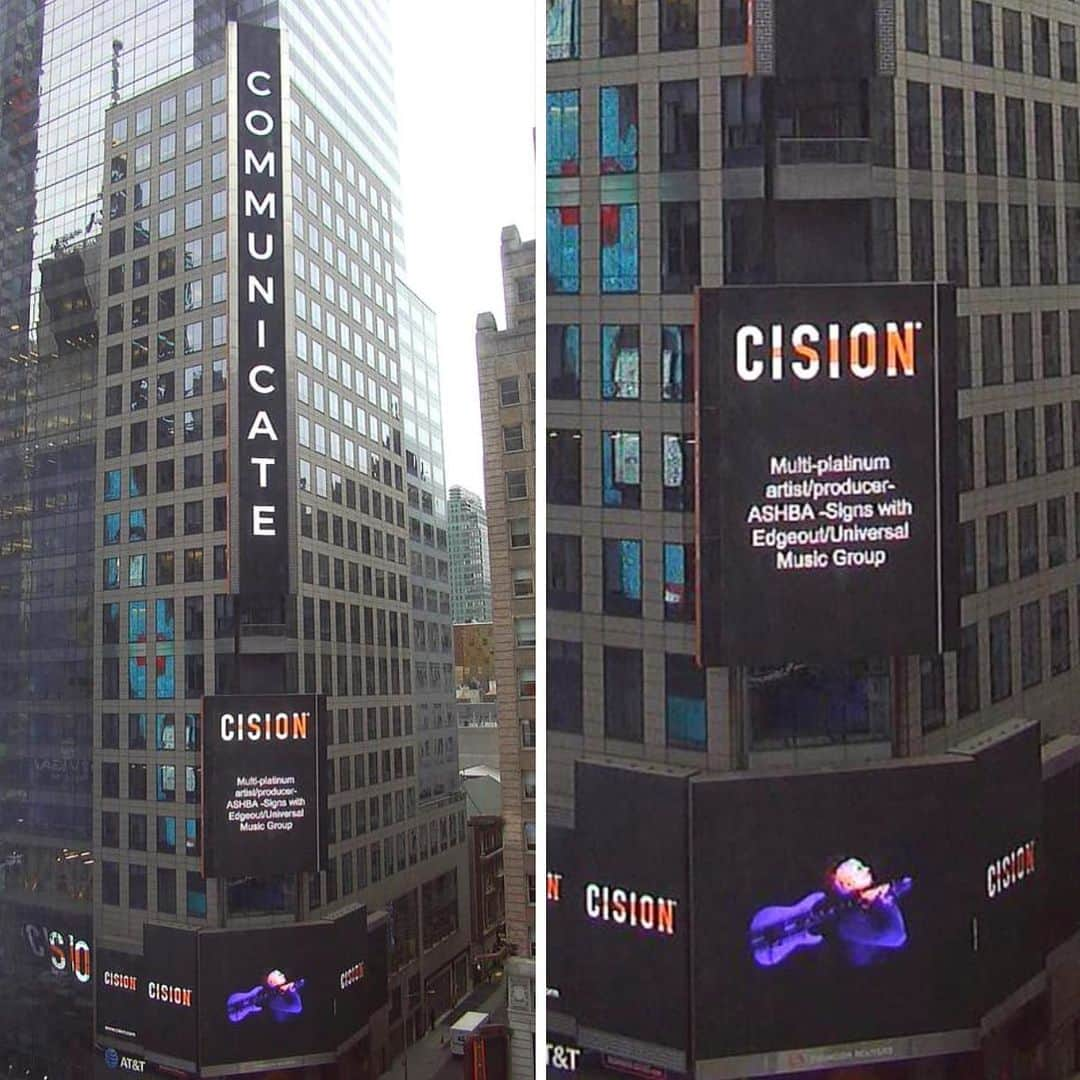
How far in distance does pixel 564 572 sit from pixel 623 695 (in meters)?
0.48

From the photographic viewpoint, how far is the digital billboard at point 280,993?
18.4 feet

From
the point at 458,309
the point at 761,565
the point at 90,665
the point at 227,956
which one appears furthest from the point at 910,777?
the point at 90,665

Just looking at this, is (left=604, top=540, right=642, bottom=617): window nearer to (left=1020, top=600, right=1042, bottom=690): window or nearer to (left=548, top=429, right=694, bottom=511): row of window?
(left=548, top=429, right=694, bottom=511): row of window

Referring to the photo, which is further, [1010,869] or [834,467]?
[1010,869]

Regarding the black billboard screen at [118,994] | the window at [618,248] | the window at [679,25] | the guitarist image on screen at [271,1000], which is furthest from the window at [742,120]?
the black billboard screen at [118,994]

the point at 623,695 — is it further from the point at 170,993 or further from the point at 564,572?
the point at 170,993

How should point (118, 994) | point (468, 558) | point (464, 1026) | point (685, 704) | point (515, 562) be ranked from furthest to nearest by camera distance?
point (118, 994) → point (468, 558) → point (464, 1026) → point (515, 562) → point (685, 704)

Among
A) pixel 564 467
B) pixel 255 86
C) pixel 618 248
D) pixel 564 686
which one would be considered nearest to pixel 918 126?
pixel 618 248

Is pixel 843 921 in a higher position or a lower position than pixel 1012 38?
lower

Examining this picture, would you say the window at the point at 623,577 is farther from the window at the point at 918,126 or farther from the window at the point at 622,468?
the window at the point at 918,126

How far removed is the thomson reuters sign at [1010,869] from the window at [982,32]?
260cm

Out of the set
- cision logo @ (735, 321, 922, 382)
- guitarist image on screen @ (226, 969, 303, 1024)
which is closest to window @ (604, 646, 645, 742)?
cision logo @ (735, 321, 922, 382)

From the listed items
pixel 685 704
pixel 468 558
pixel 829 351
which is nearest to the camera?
pixel 829 351

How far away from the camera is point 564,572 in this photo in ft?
13.3
